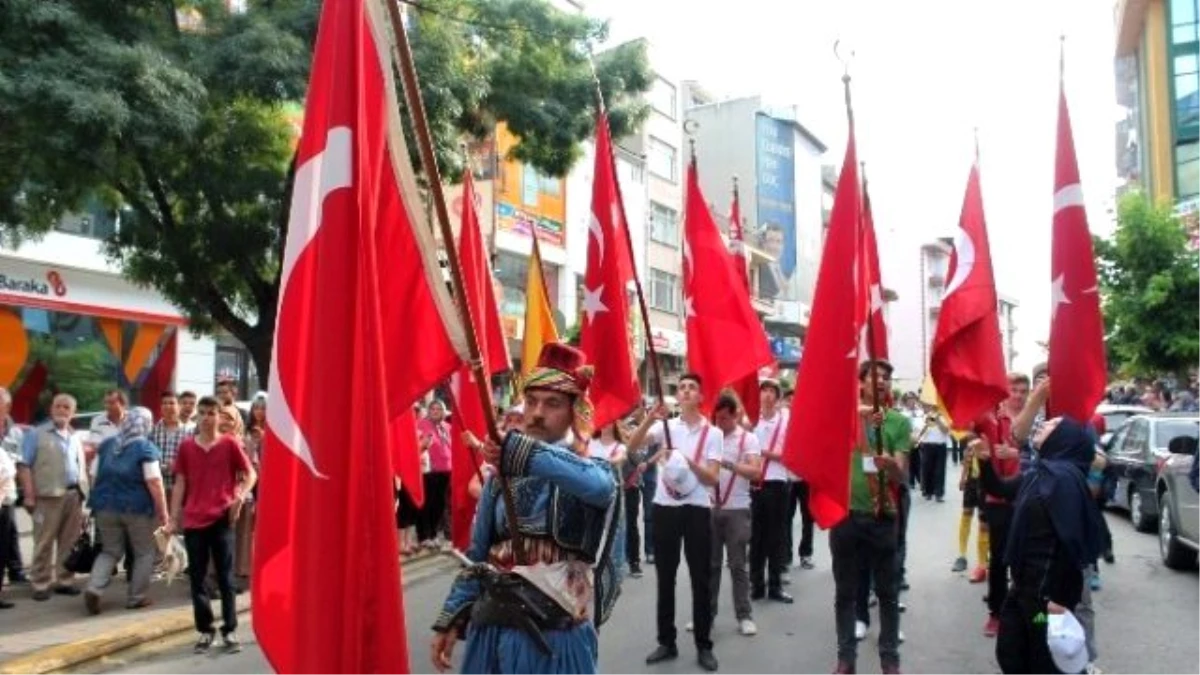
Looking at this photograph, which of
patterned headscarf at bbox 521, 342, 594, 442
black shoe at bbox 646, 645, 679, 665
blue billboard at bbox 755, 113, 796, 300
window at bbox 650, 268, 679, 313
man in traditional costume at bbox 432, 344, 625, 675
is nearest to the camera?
man in traditional costume at bbox 432, 344, 625, 675

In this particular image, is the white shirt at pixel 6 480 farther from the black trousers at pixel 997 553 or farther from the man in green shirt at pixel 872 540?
the black trousers at pixel 997 553

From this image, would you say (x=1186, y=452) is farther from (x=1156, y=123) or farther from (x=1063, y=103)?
(x=1156, y=123)

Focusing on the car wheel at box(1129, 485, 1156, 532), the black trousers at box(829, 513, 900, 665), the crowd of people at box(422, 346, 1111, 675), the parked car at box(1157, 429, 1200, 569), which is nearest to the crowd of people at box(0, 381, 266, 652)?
the crowd of people at box(422, 346, 1111, 675)

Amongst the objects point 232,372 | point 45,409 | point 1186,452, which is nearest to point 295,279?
point 1186,452

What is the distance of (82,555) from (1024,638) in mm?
8458

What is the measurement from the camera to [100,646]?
857cm

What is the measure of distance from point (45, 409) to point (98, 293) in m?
2.59

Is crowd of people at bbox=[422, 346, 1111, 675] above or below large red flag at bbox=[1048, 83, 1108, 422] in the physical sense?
below

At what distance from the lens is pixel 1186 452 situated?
10.6 metres

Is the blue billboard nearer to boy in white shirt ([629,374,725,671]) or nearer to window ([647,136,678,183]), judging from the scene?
window ([647,136,678,183])

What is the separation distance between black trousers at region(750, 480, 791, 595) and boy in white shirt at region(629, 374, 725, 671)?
2.44 metres

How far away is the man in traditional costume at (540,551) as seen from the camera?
12.8ft

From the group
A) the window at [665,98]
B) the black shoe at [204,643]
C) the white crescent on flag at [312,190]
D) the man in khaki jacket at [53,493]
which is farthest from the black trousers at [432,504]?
the window at [665,98]

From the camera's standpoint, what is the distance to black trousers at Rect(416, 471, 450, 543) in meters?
14.4
